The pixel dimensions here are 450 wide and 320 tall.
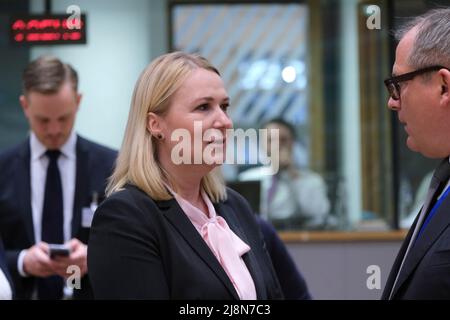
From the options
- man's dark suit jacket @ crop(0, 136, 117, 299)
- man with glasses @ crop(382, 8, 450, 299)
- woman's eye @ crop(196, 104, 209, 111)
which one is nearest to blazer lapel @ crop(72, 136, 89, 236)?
man's dark suit jacket @ crop(0, 136, 117, 299)

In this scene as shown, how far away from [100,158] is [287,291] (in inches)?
39.6

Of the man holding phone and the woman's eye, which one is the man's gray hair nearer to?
the woman's eye

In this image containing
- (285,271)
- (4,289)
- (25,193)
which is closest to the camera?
(4,289)

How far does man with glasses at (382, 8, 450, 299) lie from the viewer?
198 cm

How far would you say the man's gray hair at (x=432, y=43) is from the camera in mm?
2098

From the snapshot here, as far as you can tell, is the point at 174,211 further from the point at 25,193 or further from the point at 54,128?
the point at 54,128

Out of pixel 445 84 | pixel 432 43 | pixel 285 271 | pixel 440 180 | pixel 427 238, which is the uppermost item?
pixel 432 43

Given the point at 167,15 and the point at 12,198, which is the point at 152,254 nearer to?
the point at 12,198

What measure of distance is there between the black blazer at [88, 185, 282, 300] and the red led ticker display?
202cm

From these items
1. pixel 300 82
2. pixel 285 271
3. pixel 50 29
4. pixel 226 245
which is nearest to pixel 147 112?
pixel 226 245

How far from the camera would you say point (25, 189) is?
11.6 ft

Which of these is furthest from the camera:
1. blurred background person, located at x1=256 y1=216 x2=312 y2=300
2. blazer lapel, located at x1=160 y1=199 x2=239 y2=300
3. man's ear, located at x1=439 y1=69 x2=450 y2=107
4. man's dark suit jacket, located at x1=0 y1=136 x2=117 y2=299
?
man's dark suit jacket, located at x1=0 y1=136 x2=117 y2=299

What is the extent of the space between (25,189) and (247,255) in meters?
1.44

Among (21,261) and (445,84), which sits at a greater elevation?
(445,84)
